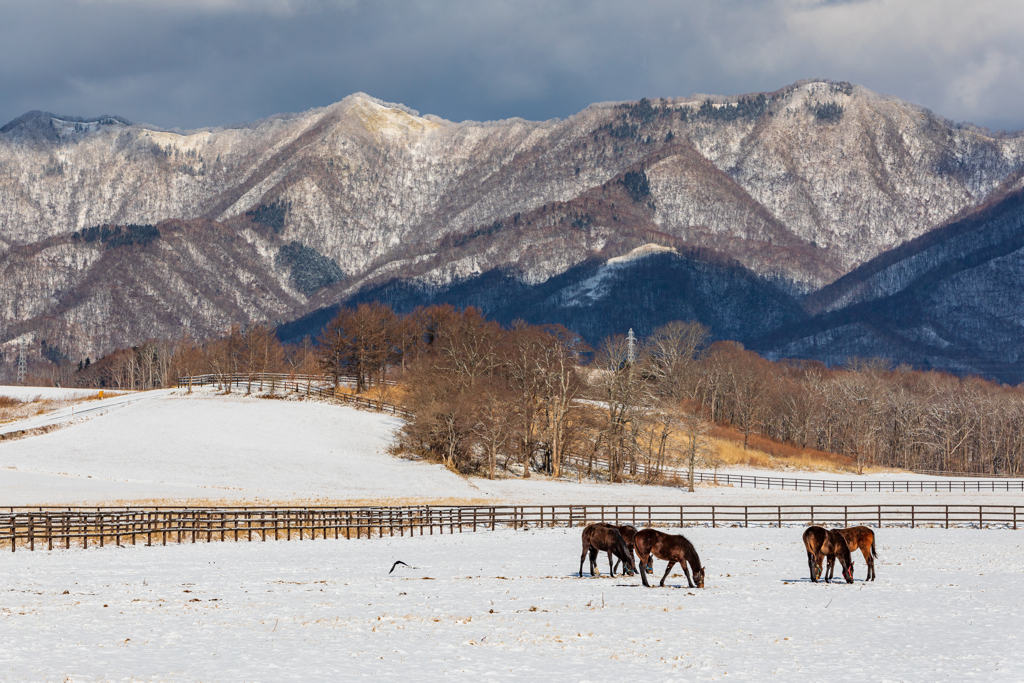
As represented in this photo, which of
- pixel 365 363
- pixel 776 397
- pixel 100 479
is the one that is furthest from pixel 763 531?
pixel 776 397

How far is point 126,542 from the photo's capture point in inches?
1531

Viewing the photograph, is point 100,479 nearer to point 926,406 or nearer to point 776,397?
point 776,397

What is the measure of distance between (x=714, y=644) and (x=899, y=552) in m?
21.8

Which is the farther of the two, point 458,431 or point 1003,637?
point 458,431

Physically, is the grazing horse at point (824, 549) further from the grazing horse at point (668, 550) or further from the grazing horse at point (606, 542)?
the grazing horse at point (606, 542)

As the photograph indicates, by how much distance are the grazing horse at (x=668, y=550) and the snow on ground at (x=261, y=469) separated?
3232 cm

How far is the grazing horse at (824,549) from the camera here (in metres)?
26.8

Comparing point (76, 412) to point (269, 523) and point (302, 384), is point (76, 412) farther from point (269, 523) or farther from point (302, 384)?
point (269, 523)

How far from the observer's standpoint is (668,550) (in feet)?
86.0

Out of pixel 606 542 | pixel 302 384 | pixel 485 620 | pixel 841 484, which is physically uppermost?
pixel 302 384

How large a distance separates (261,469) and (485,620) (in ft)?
178

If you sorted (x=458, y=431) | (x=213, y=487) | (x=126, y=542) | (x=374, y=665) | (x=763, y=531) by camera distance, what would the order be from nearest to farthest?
(x=374, y=665) → (x=126, y=542) → (x=763, y=531) → (x=213, y=487) → (x=458, y=431)

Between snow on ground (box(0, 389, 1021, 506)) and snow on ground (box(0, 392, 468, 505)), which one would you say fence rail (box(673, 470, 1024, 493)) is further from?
snow on ground (box(0, 392, 468, 505))

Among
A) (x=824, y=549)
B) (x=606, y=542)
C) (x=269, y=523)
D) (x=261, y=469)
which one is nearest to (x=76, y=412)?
(x=261, y=469)
